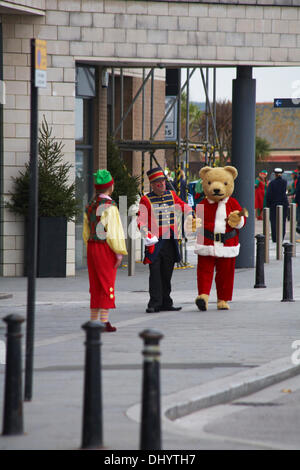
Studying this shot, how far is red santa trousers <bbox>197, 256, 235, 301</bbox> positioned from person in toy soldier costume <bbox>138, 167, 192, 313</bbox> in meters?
0.39

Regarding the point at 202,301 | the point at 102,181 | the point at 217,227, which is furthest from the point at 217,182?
the point at 102,181

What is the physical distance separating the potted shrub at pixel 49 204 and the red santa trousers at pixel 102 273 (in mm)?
5994

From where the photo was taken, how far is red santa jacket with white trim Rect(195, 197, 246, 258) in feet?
41.3

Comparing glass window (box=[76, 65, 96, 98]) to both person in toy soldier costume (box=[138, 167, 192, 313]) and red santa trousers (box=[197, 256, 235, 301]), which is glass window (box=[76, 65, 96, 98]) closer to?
person in toy soldier costume (box=[138, 167, 192, 313])

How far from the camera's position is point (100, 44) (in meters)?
17.0

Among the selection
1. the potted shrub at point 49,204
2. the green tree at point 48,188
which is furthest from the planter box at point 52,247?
the green tree at point 48,188

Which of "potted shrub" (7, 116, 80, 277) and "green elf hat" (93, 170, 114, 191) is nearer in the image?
"green elf hat" (93, 170, 114, 191)

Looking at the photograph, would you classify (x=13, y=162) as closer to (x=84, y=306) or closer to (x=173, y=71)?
(x=84, y=306)

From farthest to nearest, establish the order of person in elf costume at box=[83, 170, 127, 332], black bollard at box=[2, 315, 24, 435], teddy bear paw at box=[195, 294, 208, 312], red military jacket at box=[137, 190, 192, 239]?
teddy bear paw at box=[195, 294, 208, 312] < red military jacket at box=[137, 190, 192, 239] < person in elf costume at box=[83, 170, 127, 332] < black bollard at box=[2, 315, 24, 435]

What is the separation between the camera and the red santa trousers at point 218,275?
12617mm

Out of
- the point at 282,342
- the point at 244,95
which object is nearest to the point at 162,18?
the point at 244,95

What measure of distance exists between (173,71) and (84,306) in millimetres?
11783

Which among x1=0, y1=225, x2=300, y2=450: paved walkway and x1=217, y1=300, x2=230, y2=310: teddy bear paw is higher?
x1=217, y1=300, x2=230, y2=310: teddy bear paw

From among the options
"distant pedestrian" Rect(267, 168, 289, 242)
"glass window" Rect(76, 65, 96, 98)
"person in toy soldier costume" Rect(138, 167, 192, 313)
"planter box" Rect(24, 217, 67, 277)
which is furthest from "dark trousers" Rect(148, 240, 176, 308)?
"distant pedestrian" Rect(267, 168, 289, 242)
